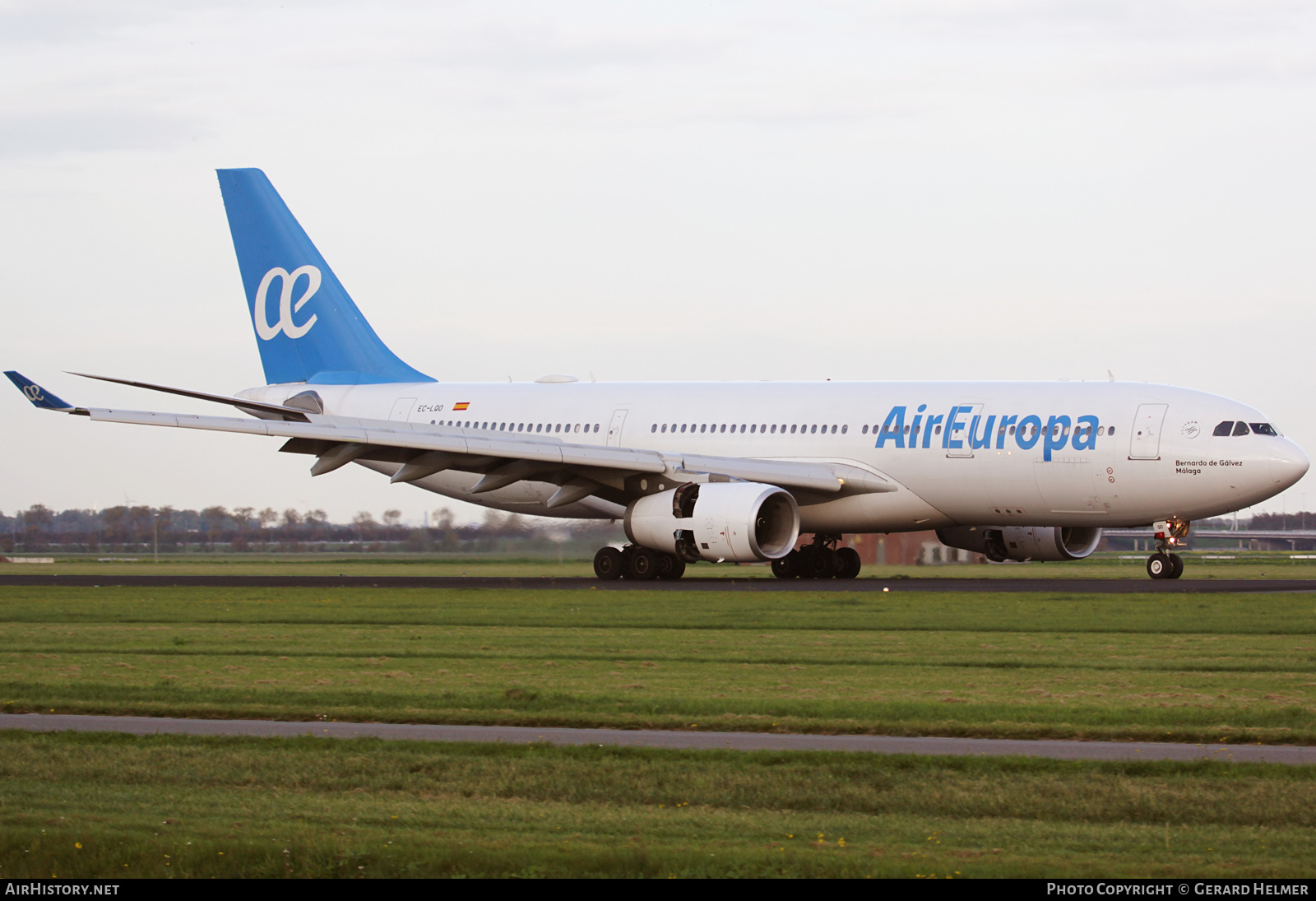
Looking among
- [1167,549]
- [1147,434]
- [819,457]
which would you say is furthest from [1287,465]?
[819,457]

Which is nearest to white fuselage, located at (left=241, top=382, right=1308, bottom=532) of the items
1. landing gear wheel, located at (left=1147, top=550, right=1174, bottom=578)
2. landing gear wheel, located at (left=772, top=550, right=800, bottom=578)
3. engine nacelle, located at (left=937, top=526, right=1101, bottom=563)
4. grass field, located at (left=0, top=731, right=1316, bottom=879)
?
landing gear wheel, located at (left=1147, top=550, right=1174, bottom=578)

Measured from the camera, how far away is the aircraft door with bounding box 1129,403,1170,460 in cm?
2898

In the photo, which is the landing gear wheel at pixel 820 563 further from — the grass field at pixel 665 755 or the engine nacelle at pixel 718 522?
the grass field at pixel 665 755

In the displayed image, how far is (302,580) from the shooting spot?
35.0 metres

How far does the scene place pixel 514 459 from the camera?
31672 millimetres

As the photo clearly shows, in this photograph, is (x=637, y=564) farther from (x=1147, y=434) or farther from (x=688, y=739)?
(x=688, y=739)

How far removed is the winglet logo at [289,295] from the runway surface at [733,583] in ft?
21.3

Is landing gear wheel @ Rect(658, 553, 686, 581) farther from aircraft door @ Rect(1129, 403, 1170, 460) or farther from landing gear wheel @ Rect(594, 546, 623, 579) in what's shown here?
aircraft door @ Rect(1129, 403, 1170, 460)

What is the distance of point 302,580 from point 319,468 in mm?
3785

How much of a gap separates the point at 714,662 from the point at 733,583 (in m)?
14.1

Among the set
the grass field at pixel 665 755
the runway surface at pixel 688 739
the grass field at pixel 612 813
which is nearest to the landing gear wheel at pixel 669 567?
the grass field at pixel 665 755

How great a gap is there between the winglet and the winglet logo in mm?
10709

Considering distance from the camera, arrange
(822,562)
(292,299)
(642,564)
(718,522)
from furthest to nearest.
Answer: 1. (292,299)
2. (822,562)
3. (642,564)
4. (718,522)

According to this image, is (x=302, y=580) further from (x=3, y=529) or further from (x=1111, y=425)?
(x=3, y=529)
